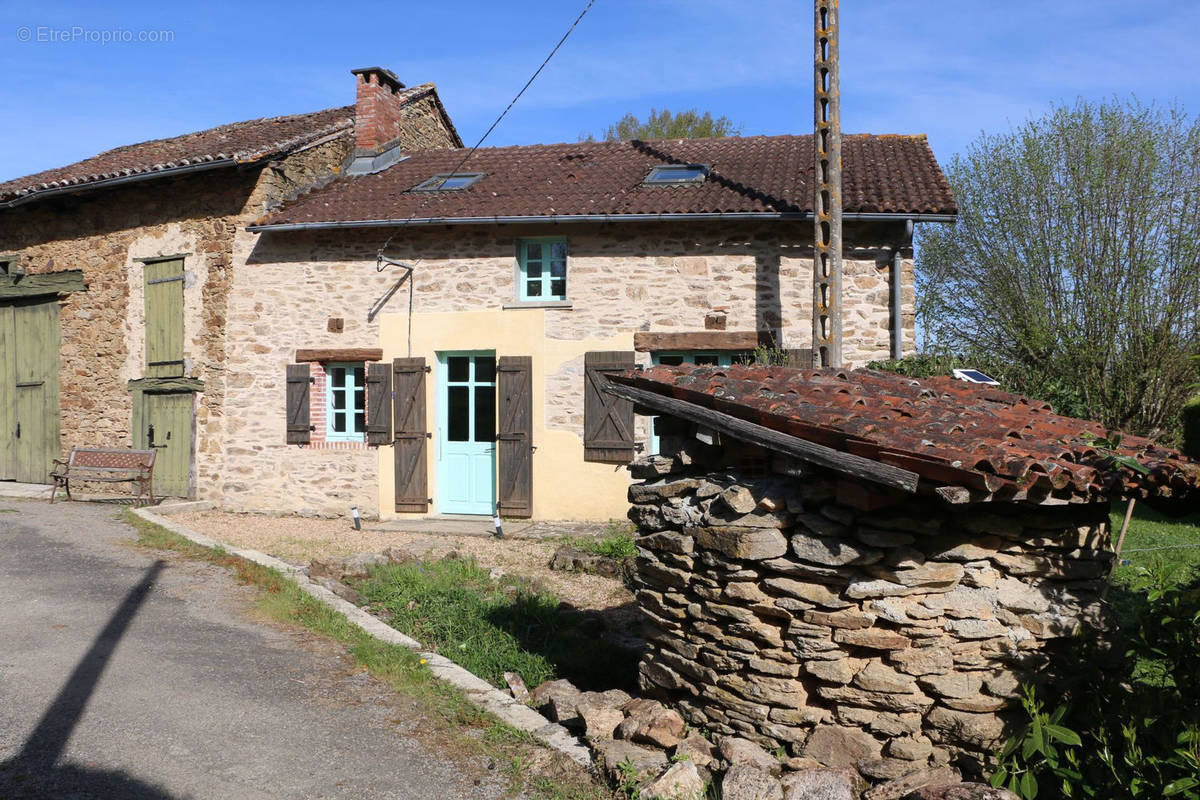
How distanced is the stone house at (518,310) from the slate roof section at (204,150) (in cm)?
102

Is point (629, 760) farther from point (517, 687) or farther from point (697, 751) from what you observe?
point (517, 687)

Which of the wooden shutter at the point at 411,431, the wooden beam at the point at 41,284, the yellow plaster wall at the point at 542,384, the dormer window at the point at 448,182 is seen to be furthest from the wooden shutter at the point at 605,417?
the wooden beam at the point at 41,284

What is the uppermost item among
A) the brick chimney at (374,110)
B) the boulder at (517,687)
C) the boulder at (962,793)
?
the brick chimney at (374,110)

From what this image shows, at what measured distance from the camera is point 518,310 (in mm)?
11453

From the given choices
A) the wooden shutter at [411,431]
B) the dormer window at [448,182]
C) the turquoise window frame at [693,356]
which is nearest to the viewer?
the turquoise window frame at [693,356]

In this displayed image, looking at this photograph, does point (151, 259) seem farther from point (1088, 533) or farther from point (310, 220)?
point (1088, 533)

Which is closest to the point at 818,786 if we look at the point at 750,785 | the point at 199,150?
the point at 750,785

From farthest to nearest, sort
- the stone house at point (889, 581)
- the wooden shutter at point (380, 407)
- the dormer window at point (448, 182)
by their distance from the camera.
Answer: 1. the dormer window at point (448, 182)
2. the wooden shutter at point (380, 407)
3. the stone house at point (889, 581)

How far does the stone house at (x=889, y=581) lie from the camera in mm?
4207

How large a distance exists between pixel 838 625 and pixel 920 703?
49 centimetres

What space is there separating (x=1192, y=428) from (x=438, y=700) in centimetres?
1181

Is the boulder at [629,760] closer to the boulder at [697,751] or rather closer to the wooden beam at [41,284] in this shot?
the boulder at [697,751]

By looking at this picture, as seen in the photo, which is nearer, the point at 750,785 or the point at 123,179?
the point at 750,785

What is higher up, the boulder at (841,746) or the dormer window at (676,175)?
the dormer window at (676,175)
